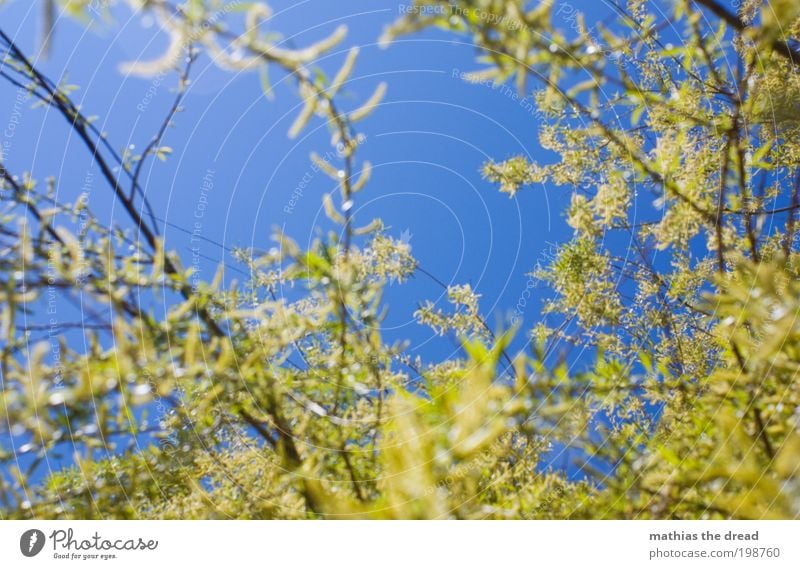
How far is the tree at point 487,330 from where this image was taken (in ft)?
2.52

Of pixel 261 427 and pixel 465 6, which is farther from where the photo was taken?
pixel 465 6

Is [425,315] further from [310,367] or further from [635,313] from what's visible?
[635,313]

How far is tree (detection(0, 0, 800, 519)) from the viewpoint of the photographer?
30.2 inches

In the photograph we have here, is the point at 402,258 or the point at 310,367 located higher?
the point at 402,258

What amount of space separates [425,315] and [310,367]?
8.5 inches
